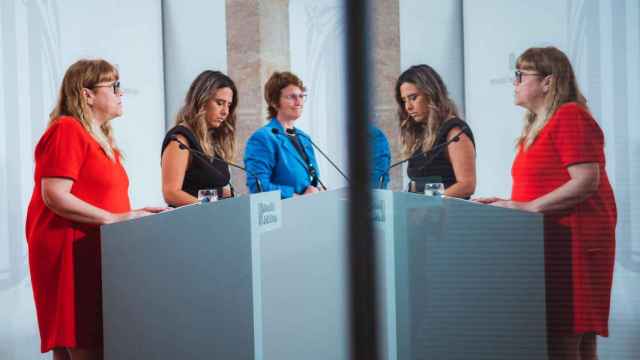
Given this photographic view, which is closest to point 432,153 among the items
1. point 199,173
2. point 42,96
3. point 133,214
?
point 199,173

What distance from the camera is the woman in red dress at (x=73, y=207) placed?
223 centimetres

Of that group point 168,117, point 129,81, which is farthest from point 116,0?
point 168,117

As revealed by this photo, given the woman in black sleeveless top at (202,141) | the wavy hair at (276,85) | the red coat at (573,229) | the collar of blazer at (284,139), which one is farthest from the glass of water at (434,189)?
the woman in black sleeveless top at (202,141)

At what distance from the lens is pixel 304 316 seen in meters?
2.38

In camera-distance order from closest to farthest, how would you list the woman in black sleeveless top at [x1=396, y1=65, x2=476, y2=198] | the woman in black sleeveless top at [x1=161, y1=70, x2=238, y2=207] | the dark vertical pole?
the dark vertical pole < the woman in black sleeveless top at [x1=396, y1=65, x2=476, y2=198] < the woman in black sleeveless top at [x1=161, y1=70, x2=238, y2=207]

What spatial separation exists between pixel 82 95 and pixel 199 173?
502mm

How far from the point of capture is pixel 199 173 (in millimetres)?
2502

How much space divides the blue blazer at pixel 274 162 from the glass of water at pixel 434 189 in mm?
498

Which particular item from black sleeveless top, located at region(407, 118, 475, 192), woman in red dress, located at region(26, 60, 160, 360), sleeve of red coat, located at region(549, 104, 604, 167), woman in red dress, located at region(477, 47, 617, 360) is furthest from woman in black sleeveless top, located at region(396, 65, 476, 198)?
woman in red dress, located at region(26, 60, 160, 360)

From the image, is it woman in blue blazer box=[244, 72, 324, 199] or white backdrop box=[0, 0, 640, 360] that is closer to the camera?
white backdrop box=[0, 0, 640, 360]

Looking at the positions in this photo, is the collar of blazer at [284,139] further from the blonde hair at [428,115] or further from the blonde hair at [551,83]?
the blonde hair at [551,83]

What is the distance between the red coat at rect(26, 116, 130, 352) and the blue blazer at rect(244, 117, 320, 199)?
521mm

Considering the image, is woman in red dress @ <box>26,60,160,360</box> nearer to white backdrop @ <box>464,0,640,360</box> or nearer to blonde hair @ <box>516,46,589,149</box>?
white backdrop @ <box>464,0,640,360</box>

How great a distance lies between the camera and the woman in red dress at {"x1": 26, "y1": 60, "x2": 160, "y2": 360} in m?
2.23
